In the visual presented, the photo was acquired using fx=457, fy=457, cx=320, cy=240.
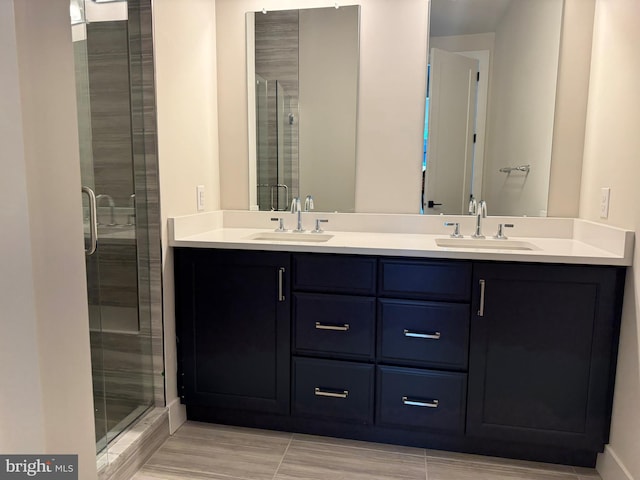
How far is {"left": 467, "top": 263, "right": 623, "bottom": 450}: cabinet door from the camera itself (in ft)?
5.88

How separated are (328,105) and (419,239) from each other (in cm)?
88

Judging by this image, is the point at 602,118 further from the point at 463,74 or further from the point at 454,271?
the point at 454,271

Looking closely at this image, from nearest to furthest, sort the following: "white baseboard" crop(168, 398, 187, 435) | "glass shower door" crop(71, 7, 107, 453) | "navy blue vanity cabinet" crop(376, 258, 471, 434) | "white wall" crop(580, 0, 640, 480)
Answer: "glass shower door" crop(71, 7, 107, 453), "white wall" crop(580, 0, 640, 480), "navy blue vanity cabinet" crop(376, 258, 471, 434), "white baseboard" crop(168, 398, 187, 435)

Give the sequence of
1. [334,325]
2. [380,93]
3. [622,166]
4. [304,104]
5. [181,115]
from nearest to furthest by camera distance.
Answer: [622,166]
[334,325]
[181,115]
[380,93]
[304,104]

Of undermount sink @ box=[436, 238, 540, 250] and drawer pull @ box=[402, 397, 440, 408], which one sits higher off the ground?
undermount sink @ box=[436, 238, 540, 250]

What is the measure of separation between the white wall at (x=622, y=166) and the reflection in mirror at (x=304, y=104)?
1139 millimetres

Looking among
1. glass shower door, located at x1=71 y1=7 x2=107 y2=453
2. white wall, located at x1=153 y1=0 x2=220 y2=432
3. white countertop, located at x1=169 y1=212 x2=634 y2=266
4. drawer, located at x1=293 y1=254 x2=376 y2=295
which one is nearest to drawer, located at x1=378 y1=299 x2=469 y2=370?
drawer, located at x1=293 y1=254 x2=376 y2=295

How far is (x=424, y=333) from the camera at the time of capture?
1930mm

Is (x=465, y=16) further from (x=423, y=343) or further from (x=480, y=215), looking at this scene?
(x=423, y=343)

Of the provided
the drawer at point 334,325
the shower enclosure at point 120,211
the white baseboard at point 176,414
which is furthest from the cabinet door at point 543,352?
the shower enclosure at point 120,211

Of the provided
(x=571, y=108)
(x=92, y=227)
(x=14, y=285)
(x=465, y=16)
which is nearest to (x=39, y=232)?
(x=14, y=285)

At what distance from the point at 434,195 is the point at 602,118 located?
31.8 inches

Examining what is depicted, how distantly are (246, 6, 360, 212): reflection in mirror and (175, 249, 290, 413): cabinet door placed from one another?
2.01ft

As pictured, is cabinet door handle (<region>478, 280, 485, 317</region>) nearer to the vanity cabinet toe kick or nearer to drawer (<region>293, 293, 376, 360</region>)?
the vanity cabinet toe kick
